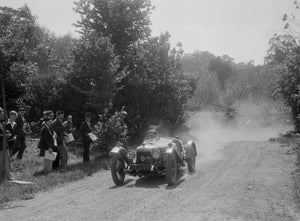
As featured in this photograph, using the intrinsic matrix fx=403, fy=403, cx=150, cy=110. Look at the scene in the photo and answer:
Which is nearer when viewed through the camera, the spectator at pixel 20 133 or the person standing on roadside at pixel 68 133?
the person standing on roadside at pixel 68 133

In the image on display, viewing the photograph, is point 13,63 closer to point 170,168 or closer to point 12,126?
point 12,126

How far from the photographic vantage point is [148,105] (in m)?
24.6

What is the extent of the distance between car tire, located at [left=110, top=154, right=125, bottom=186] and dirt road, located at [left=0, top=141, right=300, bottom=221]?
25cm

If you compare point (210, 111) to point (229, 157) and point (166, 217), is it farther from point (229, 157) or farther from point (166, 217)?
point (166, 217)

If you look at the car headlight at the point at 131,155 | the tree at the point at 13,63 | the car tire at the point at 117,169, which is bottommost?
the car tire at the point at 117,169

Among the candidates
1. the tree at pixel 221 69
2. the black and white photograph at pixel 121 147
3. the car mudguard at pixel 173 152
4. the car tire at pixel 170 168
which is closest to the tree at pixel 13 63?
the black and white photograph at pixel 121 147

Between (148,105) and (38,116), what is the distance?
6.54 m

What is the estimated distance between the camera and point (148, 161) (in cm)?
1181

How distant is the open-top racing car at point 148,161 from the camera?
11.4 metres

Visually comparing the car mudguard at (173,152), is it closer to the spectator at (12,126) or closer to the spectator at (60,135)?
the spectator at (60,135)

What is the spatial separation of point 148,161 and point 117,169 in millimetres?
952

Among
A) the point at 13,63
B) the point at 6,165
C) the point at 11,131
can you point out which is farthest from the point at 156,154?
the point at 13,63

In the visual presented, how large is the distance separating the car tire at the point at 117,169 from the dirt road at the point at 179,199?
0.25 m

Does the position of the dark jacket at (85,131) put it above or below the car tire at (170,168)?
above
